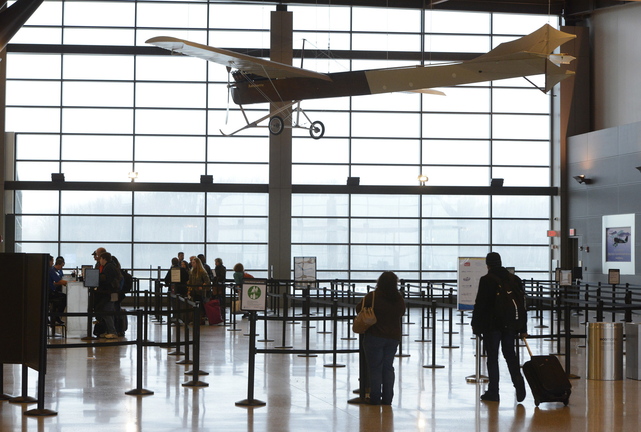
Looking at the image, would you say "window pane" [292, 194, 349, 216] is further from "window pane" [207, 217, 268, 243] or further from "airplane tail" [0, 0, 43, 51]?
"airplane tail" [0, 0, 43, 51]

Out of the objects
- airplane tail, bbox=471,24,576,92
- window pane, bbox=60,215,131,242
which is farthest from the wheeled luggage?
window pane, bbox=60,215,131,242

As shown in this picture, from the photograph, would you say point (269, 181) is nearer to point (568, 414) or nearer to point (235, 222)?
point (235, 222)

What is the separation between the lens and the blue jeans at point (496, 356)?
971cm

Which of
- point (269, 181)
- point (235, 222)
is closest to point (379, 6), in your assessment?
point (269, 181)

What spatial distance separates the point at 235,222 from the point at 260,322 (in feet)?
31.2

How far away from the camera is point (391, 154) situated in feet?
102

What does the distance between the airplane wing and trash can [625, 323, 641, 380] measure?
35.7 ft

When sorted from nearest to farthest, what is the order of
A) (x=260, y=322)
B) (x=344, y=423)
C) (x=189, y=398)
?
(x=344, y=423) → (x=189, y=398) → (x=260, y=322)

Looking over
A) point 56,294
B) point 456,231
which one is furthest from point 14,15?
point 456,231

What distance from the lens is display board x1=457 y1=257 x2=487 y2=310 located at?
1133 cm

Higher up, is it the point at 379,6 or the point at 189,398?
the point at 379,6

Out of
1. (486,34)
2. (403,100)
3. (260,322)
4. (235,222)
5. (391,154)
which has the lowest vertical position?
(260,322)

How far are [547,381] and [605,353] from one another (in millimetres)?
2707

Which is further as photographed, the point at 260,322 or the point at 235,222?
the point at 235,222
